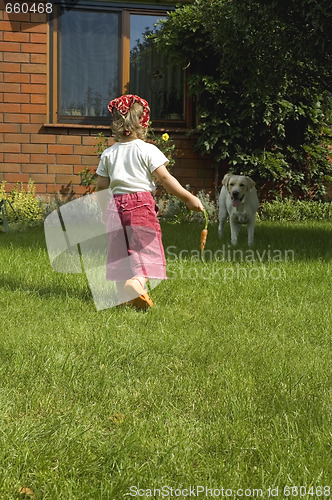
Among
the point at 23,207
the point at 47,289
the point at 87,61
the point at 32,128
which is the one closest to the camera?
the point at 47,289

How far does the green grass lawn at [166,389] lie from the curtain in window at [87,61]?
7382 mm

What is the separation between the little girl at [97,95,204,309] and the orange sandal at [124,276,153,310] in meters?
0.17

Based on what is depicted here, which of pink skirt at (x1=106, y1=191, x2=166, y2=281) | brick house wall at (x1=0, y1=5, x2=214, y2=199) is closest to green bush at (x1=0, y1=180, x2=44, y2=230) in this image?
brick house wall at (x1=0, y1=5, x2=214, y2=199)

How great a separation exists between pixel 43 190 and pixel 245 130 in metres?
3.92

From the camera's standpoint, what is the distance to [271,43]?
26.9ft

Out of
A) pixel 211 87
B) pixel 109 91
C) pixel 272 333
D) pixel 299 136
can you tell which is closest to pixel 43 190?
pixel 109 91

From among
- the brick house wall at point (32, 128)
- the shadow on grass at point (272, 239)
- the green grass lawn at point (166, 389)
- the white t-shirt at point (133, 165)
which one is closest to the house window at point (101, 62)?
the brick house wall at point (32, 128)

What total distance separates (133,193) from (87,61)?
27.0ft

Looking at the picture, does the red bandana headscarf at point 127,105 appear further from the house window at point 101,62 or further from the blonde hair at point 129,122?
the house window at point 101,62

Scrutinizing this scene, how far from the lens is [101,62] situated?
12.1 m

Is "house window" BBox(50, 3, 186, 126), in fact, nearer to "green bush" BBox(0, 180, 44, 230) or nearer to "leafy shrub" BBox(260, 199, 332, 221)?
"green bush" BBox(0, 180, 44, 230)

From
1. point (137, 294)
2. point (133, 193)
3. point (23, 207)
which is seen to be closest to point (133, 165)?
point (133, 193)

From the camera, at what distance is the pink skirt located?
14.7 feet

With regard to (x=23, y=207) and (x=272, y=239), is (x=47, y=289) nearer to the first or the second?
(x=272, y=239)
